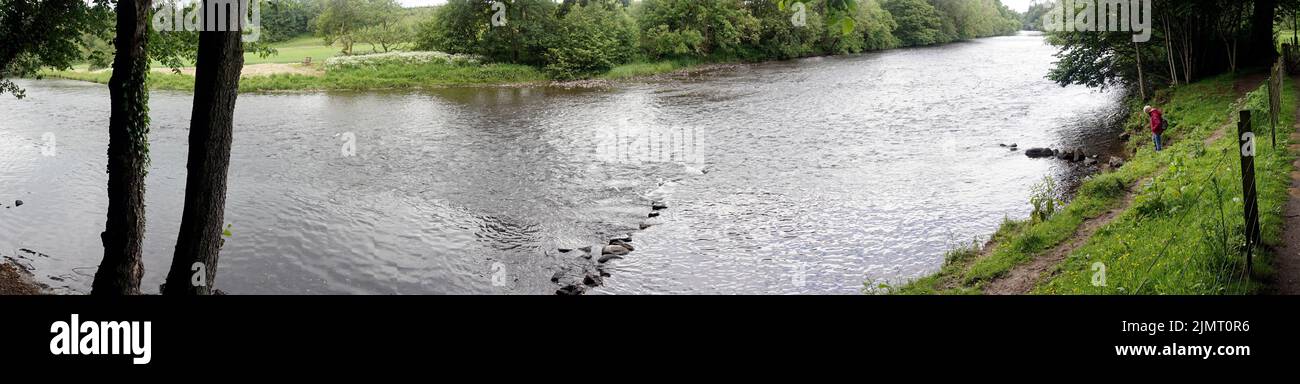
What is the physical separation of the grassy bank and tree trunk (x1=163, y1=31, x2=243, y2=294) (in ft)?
28.6

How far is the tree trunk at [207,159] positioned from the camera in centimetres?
752

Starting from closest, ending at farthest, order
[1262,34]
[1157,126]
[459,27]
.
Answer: [1157,126], [1262,34], [459,27]

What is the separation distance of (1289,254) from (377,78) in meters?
45.9

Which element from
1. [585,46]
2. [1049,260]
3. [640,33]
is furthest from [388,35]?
[1049,260]

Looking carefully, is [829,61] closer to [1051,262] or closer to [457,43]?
[457,43]

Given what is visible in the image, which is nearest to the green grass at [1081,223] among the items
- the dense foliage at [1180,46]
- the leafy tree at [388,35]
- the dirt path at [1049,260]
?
the dirt path at [1049,260]

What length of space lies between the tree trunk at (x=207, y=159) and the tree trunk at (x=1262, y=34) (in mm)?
31665

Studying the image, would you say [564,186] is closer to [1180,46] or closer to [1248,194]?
[1248,194]

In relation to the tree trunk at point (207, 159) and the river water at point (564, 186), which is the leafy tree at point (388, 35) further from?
the tree trunk at point (207, 159)

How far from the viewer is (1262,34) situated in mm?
28094

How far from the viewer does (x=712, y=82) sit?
48906 millimetres

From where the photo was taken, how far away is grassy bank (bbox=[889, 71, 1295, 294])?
8.82 metres

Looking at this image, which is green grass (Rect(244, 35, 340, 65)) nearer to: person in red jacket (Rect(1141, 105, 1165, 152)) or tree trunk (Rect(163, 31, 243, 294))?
tree trunk (Rect(163, 31, 243, 294))
